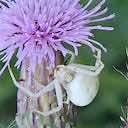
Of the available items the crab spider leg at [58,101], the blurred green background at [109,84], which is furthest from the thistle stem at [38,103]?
the blurred green background at [109,84]

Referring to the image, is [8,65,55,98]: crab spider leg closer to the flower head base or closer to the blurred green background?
the flower head base

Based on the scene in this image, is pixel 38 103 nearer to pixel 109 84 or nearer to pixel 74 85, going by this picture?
pixel 74 85

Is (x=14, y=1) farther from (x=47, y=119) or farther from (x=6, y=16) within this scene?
(x=47, y=119)

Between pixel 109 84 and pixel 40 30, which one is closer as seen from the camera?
pixel 40 30

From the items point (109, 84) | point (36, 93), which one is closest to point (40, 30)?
point (36, 93)

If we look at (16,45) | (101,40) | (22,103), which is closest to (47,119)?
(22,103)

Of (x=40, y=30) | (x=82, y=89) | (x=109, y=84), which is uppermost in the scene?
(x=40, y=30)
